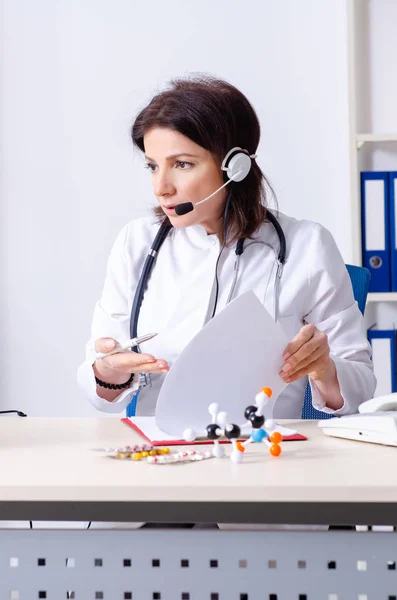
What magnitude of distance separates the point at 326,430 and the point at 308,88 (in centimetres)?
183

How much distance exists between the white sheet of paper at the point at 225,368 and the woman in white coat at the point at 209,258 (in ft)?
1.13

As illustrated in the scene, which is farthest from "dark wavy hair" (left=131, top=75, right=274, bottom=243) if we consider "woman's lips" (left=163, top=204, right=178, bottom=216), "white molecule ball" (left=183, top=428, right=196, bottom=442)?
"white molecule ball" (left=183, top=428, right=196, bottom=442)

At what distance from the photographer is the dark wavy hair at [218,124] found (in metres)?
1.62

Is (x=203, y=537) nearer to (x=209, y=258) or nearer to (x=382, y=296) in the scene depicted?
(x=209, y=258)

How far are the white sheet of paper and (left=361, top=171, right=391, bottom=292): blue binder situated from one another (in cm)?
132

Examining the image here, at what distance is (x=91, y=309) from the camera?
291 centimetres

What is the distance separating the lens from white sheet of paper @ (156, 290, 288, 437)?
113 centimetres

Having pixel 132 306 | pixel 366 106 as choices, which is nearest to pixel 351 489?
pixel 132 306

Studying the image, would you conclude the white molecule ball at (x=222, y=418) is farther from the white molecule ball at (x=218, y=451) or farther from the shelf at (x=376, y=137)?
the shelf at (x=376, y=137)

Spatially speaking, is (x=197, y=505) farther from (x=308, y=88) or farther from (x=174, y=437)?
(x=308, y=88)

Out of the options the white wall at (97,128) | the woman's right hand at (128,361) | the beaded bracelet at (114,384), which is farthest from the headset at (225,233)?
the white wall at (97,128)

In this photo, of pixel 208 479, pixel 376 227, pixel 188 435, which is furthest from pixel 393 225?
pixel 208 479

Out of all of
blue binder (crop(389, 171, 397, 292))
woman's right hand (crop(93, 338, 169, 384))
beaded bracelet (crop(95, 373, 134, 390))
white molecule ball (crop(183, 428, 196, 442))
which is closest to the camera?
white molecule ball (crop(183, 428, 196, 442))

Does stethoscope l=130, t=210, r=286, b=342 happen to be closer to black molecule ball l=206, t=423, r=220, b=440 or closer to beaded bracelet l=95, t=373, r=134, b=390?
beaded bracelet l=95, t=373, r=134, b=390
